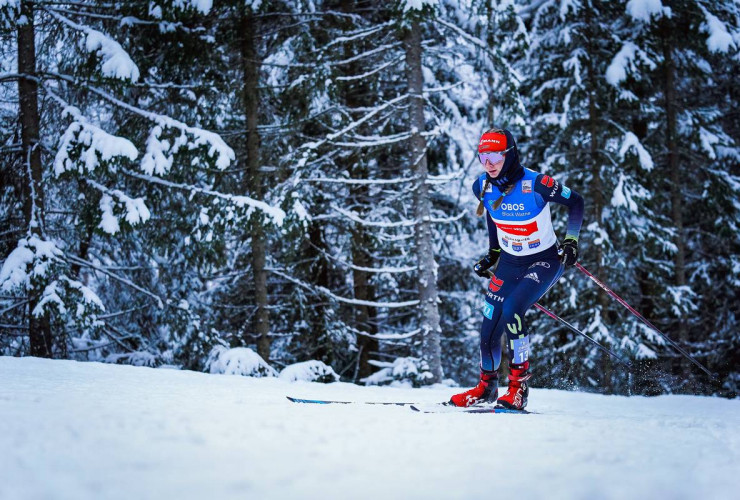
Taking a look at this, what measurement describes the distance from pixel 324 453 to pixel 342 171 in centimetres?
871

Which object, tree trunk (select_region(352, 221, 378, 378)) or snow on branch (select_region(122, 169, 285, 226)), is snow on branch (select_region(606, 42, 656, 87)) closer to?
tree trunk (select_region(352, 221, 378, 378))

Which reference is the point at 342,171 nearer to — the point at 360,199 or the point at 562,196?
the point at 360,199

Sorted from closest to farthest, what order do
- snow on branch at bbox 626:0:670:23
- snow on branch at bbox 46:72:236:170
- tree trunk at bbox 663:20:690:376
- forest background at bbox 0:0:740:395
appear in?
snow on branch at bbox 46:72:236:170 < forest background at bbox 0:0:740:395 < snow on branch at bbox 626:0:670:23 < tree trunk at bbox 663:20:690:376

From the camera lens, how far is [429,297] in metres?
10.7

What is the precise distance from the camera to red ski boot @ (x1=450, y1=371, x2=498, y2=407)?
18.0ft

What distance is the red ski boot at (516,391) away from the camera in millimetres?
5219

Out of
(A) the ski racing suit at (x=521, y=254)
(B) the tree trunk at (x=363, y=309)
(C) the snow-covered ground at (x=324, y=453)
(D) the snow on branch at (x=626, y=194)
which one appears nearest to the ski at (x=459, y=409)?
(A) the ski racing suit at (x=521, y=254)

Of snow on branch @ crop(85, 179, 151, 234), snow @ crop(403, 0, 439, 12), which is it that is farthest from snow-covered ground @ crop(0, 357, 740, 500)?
snow @ crop(403, 0, 439, 12)

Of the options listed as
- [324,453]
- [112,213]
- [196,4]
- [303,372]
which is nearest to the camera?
[324,453]

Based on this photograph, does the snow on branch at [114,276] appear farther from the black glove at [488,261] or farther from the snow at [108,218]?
the black glove at [488,261]

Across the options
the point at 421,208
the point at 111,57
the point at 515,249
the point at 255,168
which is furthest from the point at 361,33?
the point at 515,249

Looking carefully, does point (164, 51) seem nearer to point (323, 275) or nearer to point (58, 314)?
point (58, 314)

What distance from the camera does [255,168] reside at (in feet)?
35.0

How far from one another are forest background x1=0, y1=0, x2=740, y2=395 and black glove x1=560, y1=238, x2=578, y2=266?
15.0ft
